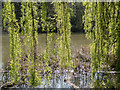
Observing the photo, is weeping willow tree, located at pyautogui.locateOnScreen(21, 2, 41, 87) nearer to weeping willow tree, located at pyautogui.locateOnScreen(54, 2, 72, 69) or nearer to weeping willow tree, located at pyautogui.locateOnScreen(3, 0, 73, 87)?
weeping willow tree, located at pyautogui.locateOnScreen(3, 0, 73, 87)

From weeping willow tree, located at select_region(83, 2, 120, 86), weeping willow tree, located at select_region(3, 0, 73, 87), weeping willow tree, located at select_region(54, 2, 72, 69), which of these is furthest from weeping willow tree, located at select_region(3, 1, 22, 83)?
weeping willow tree, located at select_region(83, 2, 120, 86)

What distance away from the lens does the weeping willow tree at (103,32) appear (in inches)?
69.2

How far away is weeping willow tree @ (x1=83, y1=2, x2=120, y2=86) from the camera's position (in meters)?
1.76

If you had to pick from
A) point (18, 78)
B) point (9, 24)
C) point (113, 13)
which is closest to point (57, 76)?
point (18, 78)

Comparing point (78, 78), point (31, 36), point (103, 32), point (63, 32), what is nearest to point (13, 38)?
point (31, 36)

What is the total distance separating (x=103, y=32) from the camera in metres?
1.79

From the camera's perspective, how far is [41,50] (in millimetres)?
1817

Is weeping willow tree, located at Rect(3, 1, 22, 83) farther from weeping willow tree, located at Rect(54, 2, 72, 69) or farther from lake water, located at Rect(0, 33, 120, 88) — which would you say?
weeping willow tree, located at Rect(54, 2, 72, 69)

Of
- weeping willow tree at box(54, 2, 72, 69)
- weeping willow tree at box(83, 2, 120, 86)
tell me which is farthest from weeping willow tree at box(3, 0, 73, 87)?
weeping willow tree at box(83, 2, 120, 86)

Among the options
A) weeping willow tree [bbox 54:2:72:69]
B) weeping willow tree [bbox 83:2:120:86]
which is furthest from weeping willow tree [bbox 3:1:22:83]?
weeping willow tree [bbox 83:2:120:86]

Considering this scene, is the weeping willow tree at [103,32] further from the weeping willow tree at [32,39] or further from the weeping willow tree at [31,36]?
the weeping willow tree at [31,36]

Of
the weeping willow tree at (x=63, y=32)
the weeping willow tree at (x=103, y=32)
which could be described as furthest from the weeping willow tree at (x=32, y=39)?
the weeping willow tree at (x=103, y=32)

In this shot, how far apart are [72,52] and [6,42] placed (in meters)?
0.84

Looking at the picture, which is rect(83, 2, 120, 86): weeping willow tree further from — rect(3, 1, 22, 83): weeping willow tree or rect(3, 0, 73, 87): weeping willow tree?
rect(3, 1, 22, 83): weeping willow tree
